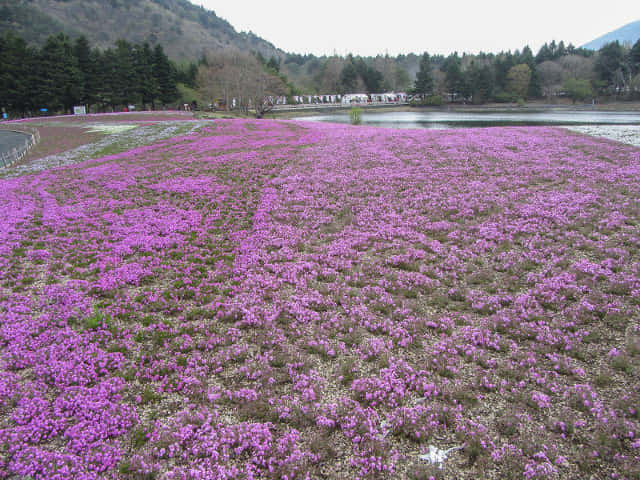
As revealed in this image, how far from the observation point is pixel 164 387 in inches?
244

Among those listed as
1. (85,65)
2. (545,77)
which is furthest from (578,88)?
(85,65)

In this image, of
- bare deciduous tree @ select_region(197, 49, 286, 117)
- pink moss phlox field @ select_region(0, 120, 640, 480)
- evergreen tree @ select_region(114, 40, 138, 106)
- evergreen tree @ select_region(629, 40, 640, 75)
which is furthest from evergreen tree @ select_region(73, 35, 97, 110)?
evergreen tree @ select_region(629, 40, 640, 75)

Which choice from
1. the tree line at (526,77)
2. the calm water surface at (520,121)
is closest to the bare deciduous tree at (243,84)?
the calm water surface at (520,121)

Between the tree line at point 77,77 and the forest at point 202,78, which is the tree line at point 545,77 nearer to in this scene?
the forest at point 202,78

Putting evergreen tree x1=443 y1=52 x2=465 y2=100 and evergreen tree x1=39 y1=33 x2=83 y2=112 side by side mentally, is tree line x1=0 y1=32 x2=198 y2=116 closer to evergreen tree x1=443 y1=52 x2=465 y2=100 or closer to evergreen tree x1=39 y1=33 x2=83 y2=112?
evergreen tree x1=39 y1=33 x2=83 y2=112

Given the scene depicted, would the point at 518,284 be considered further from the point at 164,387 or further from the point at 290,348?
the point at 164,387

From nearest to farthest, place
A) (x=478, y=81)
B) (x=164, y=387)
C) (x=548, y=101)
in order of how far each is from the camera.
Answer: (x=164, y=387) → (x=548, y=101) → (x=478, y=81)

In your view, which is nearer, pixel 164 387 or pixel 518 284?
pixel 164 387

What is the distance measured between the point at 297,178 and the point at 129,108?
293 ft

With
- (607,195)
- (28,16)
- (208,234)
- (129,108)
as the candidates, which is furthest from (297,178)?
(28,16)

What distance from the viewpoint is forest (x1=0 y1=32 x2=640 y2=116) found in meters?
74.4

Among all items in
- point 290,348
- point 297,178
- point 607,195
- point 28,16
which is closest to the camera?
point 290,348

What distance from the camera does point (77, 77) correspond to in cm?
7719

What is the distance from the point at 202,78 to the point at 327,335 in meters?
107
